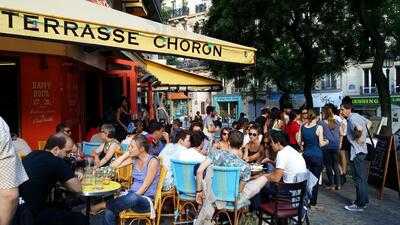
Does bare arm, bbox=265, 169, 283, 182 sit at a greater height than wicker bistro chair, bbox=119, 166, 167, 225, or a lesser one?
greater

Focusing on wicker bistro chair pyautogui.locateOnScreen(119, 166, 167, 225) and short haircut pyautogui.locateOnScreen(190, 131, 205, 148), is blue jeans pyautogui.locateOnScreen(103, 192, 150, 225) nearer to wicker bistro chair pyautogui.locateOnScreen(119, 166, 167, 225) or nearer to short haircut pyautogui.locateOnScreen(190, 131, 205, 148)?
wicker bistro chair pyautogui.locateOnScreen(119, 166, 167, 225)

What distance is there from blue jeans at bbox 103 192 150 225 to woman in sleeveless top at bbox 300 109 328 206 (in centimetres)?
414

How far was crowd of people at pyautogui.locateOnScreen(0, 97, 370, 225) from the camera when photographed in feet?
15.0

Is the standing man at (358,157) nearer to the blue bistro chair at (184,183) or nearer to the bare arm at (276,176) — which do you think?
the bare arm at (276,176)

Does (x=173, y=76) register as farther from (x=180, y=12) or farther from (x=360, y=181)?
(x=180, y=12)

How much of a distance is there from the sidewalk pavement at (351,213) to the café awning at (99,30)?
2581 millimetres

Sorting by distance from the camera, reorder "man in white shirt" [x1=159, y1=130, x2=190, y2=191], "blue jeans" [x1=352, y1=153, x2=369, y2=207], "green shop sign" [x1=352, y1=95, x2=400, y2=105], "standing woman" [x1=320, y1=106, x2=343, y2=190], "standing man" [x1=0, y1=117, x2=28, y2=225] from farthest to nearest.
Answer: "green shop sign" [x1=352, y1=95, x2=400, y2=105], "standing woman" [x1=320, y1=106, x2=343, y2=190], "blue jeans" [x1=352, y1=153, x2=369, y2=207], "man in white shirt" [x1=159, y1=130, x2=190, y2=191], "standing man" [x1=0, y1=117, x2=28, y2=225]

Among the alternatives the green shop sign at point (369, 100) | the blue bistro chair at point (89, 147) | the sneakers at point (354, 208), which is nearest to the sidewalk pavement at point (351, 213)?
the sneakers at point (354, 208)

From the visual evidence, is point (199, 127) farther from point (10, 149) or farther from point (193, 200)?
point (10, 149)

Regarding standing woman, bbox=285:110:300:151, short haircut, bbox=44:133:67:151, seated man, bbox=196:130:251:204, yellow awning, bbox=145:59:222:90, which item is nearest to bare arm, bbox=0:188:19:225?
short haircut, bbox=44:133:67:151

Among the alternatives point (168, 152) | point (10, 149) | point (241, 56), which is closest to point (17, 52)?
point (168, 152)

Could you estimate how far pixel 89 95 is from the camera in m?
14.3

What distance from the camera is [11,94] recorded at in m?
8.79

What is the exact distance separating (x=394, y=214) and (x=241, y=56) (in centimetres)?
354
